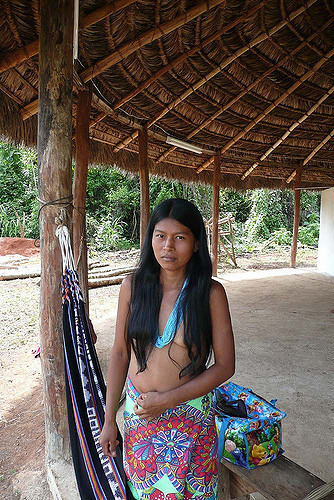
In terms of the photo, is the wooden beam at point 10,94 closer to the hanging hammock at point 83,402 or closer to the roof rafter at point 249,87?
the hanging hammock at point 83,402

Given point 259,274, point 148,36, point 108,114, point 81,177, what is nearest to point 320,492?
point 81,177

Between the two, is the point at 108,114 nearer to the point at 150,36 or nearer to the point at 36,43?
the point at 150,36

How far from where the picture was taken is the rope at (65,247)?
1.63 meters

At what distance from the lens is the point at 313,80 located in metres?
4.68

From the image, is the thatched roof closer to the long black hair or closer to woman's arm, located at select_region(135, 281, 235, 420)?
the long black hair

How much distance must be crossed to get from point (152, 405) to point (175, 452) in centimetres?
15

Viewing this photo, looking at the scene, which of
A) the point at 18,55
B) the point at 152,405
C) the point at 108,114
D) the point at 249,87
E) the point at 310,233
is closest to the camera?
the point at 152,405

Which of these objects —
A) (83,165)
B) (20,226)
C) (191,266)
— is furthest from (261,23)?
(20,226)

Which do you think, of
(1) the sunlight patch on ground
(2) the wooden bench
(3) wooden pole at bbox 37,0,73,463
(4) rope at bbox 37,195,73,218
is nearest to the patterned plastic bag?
Result: (2) the wooden bench

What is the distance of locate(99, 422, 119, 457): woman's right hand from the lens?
4.00 feet

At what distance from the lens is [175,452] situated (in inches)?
41.5

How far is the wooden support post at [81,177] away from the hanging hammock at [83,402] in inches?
52.4

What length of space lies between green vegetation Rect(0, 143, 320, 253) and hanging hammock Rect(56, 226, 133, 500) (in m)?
8.65

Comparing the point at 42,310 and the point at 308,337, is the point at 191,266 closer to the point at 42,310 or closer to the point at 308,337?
the point at 42,310
